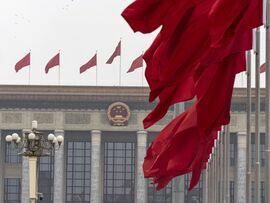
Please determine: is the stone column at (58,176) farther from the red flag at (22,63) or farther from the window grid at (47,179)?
the red flag at (22,63)

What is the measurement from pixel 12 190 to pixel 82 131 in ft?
28.0

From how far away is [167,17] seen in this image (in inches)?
511

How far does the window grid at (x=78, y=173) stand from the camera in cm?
9075

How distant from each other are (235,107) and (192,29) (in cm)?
7533

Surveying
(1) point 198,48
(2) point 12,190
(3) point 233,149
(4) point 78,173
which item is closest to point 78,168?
(4) point 78,173

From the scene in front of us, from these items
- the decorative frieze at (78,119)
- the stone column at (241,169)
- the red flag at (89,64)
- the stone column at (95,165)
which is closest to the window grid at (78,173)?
the stone column at (95,165)

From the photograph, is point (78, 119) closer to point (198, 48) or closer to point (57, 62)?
point (57, 62)

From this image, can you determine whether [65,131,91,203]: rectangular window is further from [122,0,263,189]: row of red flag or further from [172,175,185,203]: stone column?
[122,0,263,189]: row of red flag

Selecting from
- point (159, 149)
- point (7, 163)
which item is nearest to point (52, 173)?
point (7, 163)

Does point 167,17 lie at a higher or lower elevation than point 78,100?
lower

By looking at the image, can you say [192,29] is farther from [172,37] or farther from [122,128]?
[122,128]

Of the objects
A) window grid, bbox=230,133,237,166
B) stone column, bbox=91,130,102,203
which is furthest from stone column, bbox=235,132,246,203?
stone column, bbox=91,130,102,203

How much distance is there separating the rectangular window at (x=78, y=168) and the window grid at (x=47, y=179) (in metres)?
1.49

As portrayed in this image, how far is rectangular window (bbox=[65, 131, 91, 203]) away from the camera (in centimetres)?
9075
